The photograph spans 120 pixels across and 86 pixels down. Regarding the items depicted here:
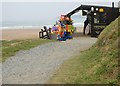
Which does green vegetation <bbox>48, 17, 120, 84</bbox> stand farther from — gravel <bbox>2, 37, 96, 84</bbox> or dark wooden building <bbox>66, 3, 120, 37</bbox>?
dark wooden building <bbox>66, 3, 120, 37</bbox>

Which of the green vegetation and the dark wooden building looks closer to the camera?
the green vegetation

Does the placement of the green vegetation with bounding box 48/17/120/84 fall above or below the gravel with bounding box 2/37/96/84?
above

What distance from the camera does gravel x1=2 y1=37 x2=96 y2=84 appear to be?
1283 cm

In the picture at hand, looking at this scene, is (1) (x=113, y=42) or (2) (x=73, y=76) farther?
(1) (x=113, y=42)

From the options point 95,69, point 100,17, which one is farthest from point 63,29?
point 95,69

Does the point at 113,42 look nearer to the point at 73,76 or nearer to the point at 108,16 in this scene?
the point at 73,76

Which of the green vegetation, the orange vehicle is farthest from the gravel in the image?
the orange vehicle

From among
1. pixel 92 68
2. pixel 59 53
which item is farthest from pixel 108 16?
pixel 92 68

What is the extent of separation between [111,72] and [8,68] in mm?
5725

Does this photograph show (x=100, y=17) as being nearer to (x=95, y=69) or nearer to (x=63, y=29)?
(x=63, y=29)

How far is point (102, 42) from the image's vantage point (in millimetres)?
16641

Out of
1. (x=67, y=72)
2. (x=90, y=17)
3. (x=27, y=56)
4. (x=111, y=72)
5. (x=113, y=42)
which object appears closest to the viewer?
(x=111, y=72)

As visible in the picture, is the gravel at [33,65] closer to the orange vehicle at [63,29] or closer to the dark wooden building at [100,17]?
the orange vehicle at [63,29]

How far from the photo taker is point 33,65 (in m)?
15.7
